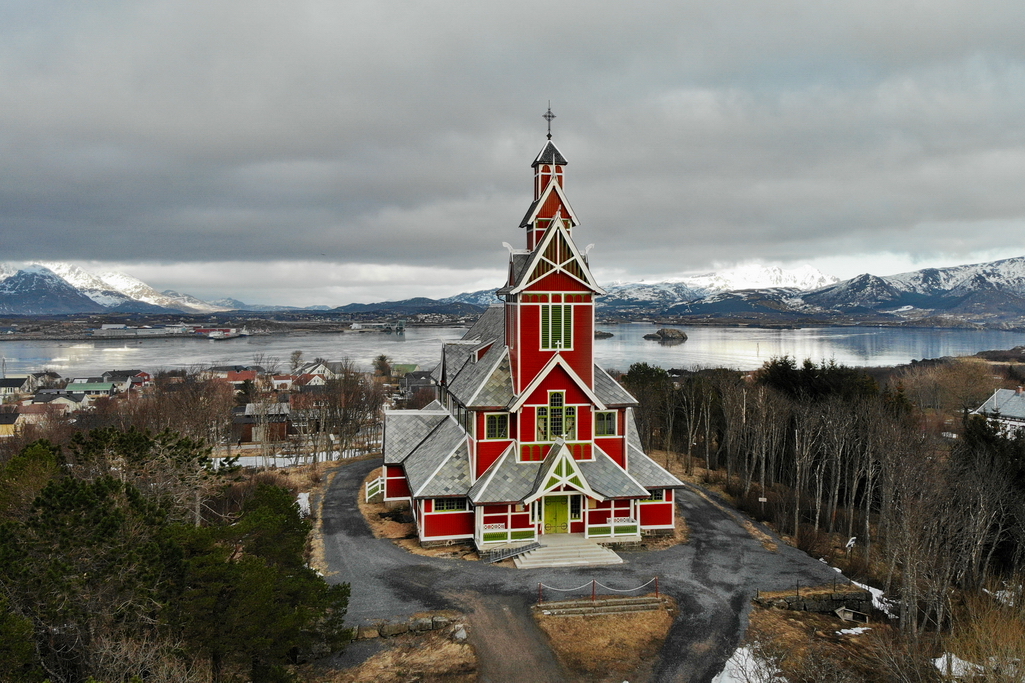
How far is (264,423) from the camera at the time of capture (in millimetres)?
49938

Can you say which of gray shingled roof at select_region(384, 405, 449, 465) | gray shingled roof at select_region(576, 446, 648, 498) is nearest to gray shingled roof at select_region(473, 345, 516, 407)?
gray shingled roof at select_region(576, 446, 648, 498)

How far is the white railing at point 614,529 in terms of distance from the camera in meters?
26.5

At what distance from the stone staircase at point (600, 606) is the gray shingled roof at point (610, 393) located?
899 cm

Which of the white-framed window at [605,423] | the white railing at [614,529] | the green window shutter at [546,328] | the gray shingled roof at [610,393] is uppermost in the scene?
the green window shutter at [546,328]

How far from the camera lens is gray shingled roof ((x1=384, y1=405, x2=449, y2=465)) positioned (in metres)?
32.1

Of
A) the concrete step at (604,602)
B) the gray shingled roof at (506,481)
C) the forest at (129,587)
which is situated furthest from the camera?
the gray shingled roof at (506,481)

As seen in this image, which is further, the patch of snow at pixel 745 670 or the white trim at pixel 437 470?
the white trim at pixel 437 470

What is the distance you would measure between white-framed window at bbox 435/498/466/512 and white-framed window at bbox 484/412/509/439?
2.96 m

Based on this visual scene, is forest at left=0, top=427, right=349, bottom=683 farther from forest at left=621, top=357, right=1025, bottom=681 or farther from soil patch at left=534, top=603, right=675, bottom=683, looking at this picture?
forest at left=621, top=357, right=1025, bottom=681

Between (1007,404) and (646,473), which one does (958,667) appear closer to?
(646,473)

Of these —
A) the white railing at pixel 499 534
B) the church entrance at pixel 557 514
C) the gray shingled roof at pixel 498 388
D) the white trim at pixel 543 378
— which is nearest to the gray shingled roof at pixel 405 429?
the gray shingled roof at pixel 498 388

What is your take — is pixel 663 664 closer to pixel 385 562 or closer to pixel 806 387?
pixel 385 562

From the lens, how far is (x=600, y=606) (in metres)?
20.4

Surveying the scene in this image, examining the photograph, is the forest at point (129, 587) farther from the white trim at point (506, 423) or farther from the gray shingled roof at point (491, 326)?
the gray shingled roof at point (491, 326)
